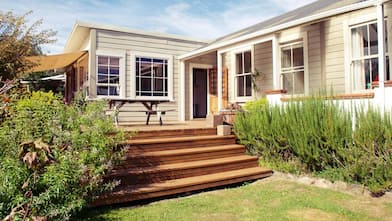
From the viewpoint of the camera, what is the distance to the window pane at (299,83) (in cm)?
812

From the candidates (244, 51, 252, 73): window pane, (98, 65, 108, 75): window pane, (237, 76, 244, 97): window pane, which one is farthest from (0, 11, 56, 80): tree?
(244, 51, 252, 73): window pane

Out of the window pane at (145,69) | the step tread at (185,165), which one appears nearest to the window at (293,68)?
the step tread at (185,165)

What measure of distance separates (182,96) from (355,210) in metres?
7.91

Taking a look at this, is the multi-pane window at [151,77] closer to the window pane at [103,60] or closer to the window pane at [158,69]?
the window pane at [158,69]

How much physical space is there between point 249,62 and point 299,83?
214cm

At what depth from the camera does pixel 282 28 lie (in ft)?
23.1

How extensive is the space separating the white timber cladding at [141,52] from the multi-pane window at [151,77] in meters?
0.16

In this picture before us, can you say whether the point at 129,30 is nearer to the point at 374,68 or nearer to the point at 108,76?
the point at 108,76

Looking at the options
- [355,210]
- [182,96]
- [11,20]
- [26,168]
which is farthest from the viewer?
[182,96]

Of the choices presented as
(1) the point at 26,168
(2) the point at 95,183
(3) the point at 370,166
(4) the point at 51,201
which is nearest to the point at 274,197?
(3) the point at 370,166

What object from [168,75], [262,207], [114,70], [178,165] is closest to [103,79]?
[114,70]

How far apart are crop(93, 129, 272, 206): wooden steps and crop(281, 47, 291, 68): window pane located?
10.9 feet

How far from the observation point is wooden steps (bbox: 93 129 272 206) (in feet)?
14.3

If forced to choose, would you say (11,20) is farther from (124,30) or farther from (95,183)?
(95,183)
